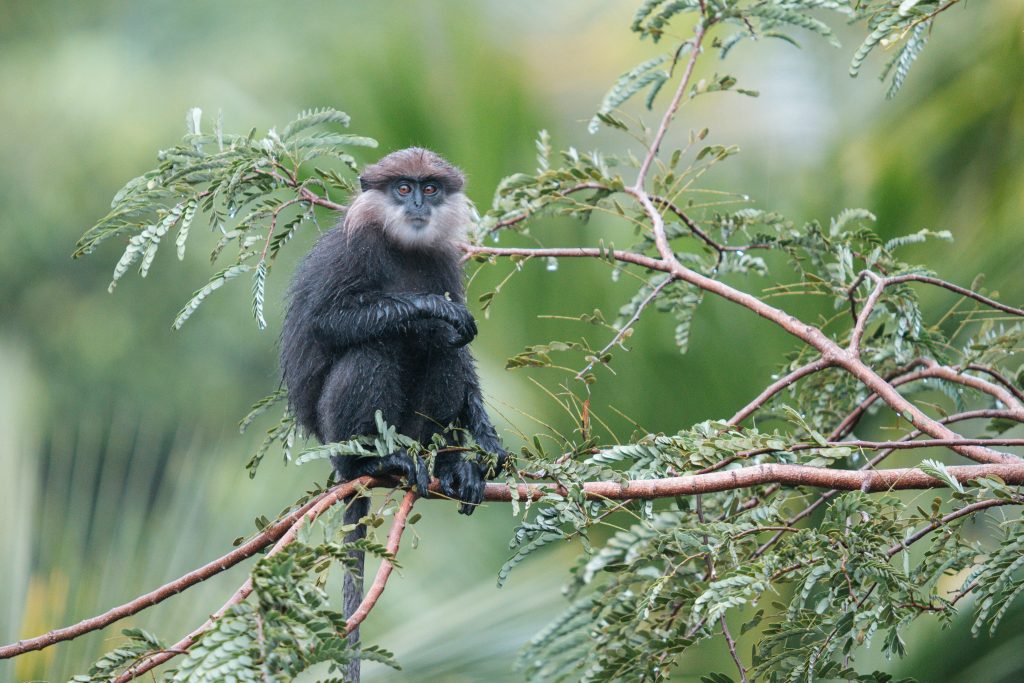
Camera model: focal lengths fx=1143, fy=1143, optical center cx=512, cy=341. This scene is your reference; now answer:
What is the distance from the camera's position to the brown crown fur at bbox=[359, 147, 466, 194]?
4086 mm

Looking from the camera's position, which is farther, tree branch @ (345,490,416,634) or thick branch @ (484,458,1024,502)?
thick branch @ (484,458,1024,502)

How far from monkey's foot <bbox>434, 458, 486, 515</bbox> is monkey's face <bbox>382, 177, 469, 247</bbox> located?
0.93 metres

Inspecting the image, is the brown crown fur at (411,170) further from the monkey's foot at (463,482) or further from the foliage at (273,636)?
the foliage at (273,636)

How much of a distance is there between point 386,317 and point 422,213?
588 mm

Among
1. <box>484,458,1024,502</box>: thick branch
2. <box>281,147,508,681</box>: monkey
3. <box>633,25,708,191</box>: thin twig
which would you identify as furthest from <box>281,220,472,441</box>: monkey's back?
<box>484,458,1024,502</box>: thick branch

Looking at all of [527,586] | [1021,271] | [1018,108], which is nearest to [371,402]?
[527,586]

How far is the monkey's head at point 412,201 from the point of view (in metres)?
4.00

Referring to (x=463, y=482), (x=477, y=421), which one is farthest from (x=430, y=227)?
(x=463, y=482)

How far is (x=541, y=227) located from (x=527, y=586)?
1.45 m

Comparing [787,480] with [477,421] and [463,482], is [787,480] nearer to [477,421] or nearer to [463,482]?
[463,482]

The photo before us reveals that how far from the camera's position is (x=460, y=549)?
4727 millimetres

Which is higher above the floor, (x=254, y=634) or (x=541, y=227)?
(x=541, y=227)

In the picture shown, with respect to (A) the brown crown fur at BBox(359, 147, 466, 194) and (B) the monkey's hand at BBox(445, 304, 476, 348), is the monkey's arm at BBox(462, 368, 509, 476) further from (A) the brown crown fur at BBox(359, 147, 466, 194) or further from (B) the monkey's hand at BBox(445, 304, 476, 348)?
(A) the brown crown fur at BBox(359, 147, 466, 194)

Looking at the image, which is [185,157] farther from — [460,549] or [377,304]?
[460,549]
